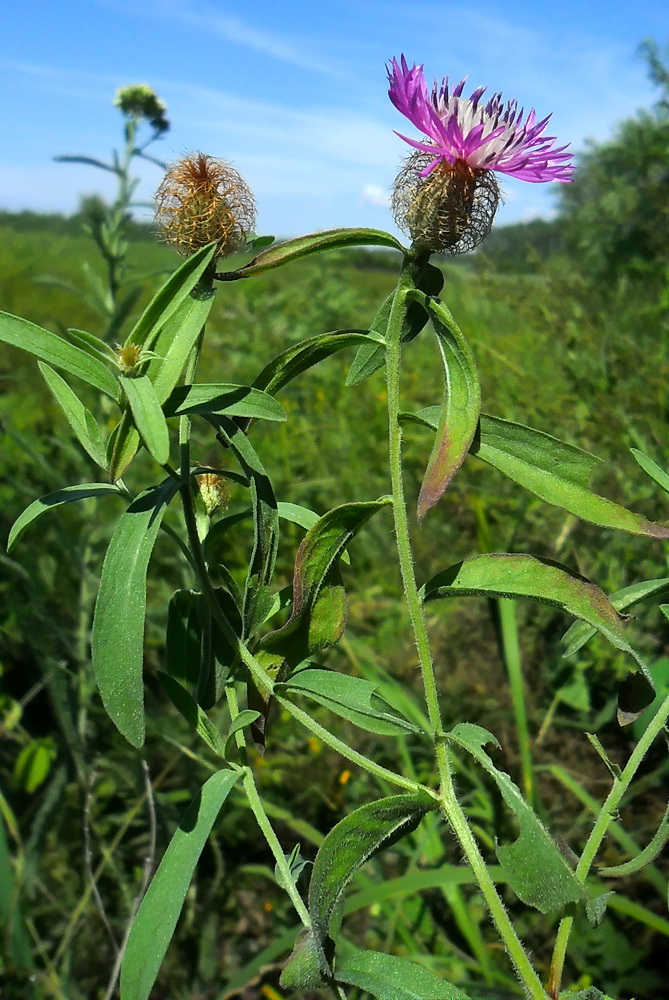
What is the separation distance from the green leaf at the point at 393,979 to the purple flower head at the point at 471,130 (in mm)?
715

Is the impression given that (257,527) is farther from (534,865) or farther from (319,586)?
(534,865)

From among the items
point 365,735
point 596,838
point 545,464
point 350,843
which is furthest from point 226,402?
point 365,735

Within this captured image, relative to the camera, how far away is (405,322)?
2.68ft

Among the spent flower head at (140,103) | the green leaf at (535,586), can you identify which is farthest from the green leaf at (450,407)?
the spent flower head at (140,103)

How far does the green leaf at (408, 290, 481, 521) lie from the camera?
0.67 metres

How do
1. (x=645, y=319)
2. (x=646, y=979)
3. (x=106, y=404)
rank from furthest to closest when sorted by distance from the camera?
(x=645, y=319) < (x=106, y=404) < (x=646, y=979)

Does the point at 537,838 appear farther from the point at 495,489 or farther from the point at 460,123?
the point at 495,489

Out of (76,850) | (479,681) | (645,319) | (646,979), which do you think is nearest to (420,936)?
(646,979)

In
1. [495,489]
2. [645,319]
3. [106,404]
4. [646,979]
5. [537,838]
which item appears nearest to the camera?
[537,838]

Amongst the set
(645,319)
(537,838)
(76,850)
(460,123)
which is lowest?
(76,850)

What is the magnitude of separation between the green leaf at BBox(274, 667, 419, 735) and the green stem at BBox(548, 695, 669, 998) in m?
0.20

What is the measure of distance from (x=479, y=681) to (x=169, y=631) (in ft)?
6.09

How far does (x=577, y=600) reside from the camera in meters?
0.71

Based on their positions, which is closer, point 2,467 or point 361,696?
point 361,696
